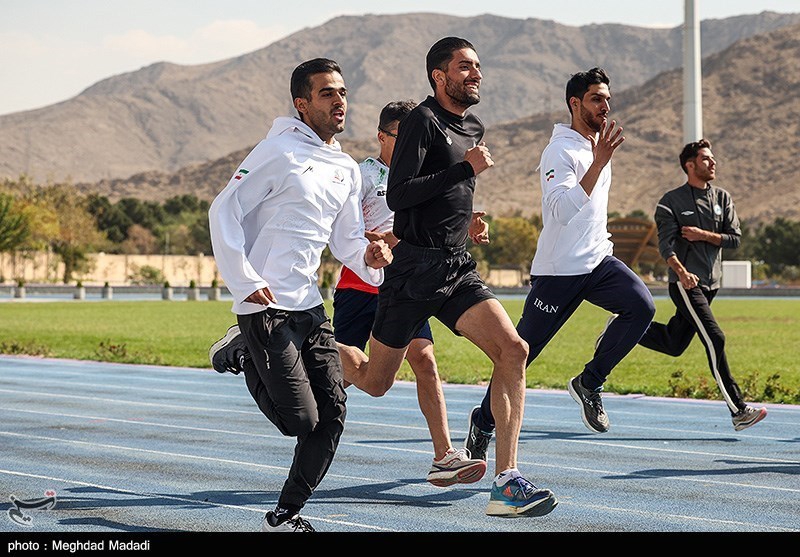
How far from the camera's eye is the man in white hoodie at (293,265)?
5.66 m

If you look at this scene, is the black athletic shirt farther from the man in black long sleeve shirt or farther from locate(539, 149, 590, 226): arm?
locate(539, 149, 590, 226): arm

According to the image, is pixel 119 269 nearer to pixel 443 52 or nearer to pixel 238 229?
pixel 443 52

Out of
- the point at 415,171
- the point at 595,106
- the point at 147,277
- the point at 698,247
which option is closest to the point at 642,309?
the point at 595,106

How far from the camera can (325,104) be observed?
6.02 metres

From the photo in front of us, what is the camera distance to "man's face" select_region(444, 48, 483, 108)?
664cm

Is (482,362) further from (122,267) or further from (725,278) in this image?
(122,267)

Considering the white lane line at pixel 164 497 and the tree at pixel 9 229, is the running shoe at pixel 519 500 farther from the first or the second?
the tree at pixel 9 229

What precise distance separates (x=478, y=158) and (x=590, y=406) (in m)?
2.75

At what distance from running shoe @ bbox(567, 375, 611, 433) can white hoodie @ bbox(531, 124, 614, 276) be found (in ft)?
3.04

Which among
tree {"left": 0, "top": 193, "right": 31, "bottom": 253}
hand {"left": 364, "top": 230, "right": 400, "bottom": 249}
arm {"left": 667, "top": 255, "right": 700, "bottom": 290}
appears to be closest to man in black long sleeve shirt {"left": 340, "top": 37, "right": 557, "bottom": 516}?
hand {"left": 364, "top": 230, "right": 400, "bottom": 249}

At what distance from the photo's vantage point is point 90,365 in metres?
18.8

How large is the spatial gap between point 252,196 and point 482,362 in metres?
14.3

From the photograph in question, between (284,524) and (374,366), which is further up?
(374,366)
